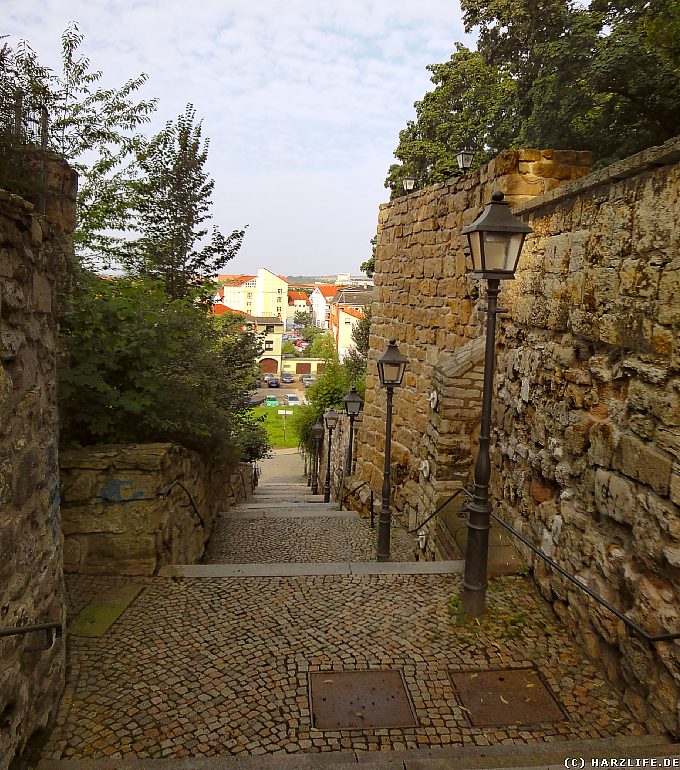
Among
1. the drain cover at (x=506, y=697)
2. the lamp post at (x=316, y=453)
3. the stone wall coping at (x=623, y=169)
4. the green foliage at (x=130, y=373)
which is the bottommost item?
the lamp post at (x=316, y=453)

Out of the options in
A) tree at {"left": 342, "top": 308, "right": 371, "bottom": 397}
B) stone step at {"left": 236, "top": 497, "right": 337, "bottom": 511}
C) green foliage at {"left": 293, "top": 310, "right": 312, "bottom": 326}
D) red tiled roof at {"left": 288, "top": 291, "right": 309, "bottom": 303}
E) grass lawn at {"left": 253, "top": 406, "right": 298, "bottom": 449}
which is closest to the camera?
stone step at {"left": 236, "top": 497, "right": 337, "bottom": 511}

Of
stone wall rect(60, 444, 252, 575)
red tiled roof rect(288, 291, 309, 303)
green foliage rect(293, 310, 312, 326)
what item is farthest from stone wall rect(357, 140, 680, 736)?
green foliage rect(293, 310, 312, 326)

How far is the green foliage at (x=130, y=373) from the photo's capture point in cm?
470

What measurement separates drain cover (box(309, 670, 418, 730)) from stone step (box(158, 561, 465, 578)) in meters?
1.35

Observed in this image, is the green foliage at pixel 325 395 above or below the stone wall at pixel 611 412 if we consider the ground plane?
below

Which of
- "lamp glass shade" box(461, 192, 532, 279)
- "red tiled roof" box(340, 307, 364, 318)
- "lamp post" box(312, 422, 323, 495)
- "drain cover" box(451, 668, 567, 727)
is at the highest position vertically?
"red tiled roof" box(340, 307, 364, 318)

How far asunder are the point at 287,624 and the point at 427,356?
4.41 m

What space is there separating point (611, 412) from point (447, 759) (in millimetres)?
1921

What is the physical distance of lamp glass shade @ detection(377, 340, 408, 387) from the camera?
5641mm

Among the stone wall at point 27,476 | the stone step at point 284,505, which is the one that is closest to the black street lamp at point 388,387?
the stone wall at point 27,476

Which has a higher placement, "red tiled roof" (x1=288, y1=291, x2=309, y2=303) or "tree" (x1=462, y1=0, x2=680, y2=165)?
"red tiled roof" (x1=288, y1=291, x2=309, y2=303)

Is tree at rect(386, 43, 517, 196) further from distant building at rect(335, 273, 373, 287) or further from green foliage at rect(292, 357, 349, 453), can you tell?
distant building at rect(335, 273, 373, 287)

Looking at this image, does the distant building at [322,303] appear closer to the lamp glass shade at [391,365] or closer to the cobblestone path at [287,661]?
the lamp glass shade at [391,365]

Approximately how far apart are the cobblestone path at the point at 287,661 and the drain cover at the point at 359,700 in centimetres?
5
